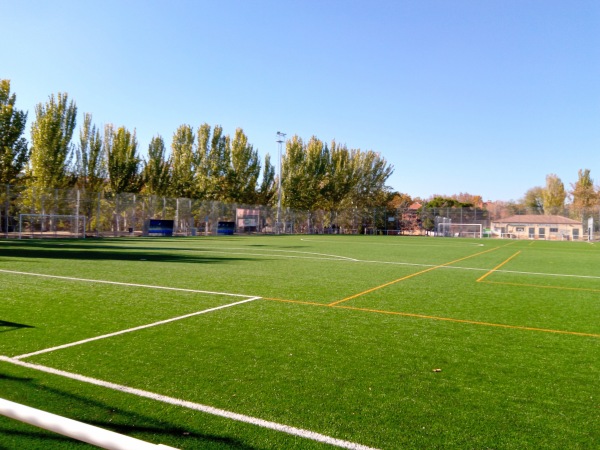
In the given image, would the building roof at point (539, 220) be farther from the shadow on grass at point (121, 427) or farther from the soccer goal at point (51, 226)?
the shadow on grass at point (121, 427)

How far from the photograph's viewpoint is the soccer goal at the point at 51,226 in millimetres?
31547

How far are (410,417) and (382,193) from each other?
72.7m

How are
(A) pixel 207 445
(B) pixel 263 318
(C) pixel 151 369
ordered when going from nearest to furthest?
(A) pixel 207 445 → (C) pixel 151 369 → (B) pixel 263 318

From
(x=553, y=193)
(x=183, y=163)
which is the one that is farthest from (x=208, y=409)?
(x=553, y=193)

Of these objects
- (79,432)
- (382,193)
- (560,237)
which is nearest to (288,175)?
(382,193)

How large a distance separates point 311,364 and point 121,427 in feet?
6.65

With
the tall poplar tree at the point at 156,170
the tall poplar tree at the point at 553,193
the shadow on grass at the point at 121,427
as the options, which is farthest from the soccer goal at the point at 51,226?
the tall poplar tree at the point at 553,193

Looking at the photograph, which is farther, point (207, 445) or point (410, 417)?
point (410, 417)

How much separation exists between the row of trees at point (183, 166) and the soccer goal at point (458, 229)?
44.0 feet

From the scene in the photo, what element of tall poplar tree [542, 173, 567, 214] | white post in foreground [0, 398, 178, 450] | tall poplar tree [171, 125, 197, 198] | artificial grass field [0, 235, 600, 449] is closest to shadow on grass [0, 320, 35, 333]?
artificial grass field [0, 235, 600, 449]

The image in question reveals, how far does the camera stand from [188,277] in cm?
1152

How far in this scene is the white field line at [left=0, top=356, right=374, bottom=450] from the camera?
3.17 meters

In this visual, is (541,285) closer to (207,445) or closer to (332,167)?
(207,445)

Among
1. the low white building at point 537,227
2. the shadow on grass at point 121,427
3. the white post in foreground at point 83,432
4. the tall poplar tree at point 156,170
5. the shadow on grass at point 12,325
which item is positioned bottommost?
the shadow on grass at point 121,427
